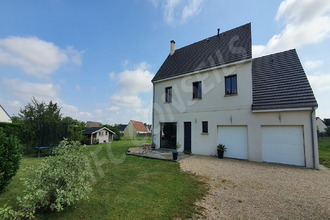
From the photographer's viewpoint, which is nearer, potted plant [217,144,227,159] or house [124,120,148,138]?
potted plant [217,144,227,159]

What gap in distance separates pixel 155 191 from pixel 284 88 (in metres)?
9.46

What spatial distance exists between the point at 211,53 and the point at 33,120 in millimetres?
16069

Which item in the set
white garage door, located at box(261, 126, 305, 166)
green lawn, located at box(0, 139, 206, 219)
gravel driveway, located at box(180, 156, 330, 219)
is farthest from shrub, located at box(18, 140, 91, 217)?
white garage door, located at box(261, 126, 305, 166)

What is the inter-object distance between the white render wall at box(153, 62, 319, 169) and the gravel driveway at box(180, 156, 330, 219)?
7.35ft

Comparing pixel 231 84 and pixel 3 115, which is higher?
pixel 231 84

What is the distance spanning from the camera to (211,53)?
38.7ft

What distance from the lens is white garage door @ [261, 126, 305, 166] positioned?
7.46 meters

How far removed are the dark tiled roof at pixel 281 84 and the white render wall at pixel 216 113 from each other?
528mm

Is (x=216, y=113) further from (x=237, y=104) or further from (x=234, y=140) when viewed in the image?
(x=234, y=140)

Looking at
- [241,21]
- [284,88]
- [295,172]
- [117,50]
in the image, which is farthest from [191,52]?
[295,172]

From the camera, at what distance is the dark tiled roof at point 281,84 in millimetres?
7648

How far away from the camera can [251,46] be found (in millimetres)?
9555

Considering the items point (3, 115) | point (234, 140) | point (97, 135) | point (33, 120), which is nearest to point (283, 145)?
point (234, 140)

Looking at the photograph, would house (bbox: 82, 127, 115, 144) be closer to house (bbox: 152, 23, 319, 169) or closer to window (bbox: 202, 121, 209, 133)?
house (bbox: 152, 23, 319, 169)
